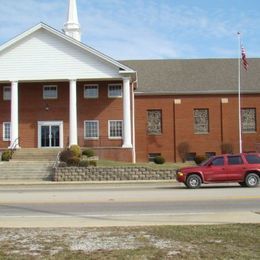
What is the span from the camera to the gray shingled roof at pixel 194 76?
52.7 meters

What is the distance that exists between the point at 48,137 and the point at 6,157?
22.0 ft

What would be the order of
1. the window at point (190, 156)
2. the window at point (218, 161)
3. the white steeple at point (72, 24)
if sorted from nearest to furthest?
the window at point (218, 161) < the window at point (190, 156) < the white steeple at point (72, 24)

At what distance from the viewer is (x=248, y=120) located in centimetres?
5341

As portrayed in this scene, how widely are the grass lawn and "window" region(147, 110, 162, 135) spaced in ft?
138

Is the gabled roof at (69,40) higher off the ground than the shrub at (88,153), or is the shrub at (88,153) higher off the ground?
the gabled roof at (69,40)

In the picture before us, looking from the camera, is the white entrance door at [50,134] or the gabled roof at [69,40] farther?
the white entrance door at [50,134]

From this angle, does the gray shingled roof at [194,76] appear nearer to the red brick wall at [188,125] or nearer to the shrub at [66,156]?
the red brick wall at [188,125]

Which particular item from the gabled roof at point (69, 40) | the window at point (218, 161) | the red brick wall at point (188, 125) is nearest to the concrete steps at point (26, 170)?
the gabled roof at point (69, 40)

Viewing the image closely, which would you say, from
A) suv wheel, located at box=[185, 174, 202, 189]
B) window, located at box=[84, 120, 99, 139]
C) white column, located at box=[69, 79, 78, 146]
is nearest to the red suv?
suv wheel, located at box=[185, 174, 202, 189]

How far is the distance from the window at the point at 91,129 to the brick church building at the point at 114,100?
9 cm

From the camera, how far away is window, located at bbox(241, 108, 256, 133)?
174ft

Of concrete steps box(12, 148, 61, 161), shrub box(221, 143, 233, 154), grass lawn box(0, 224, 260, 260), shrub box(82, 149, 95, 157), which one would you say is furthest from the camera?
shrub box(221, 143, 233, 154)

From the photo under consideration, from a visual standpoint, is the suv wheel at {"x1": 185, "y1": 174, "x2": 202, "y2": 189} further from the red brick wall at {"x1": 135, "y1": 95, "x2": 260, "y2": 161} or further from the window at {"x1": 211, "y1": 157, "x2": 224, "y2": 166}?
the red brick wall at {"x1": 135, "y1": 95, "x2": 260, "y2": 161}

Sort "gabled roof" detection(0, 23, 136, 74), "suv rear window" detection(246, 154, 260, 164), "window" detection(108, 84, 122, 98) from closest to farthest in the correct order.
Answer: "suv rear window" detection(246, 154, 260, 164)
"gabled roof" detection(0, 23, 136, 74)
"window" detection(108, 84, 122, 98)
